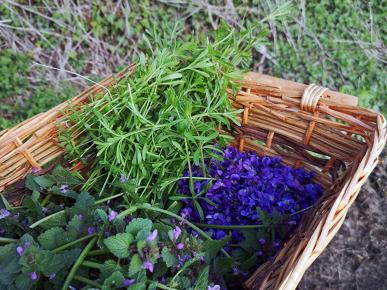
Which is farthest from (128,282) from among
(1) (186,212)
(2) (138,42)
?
(2) (138,42)

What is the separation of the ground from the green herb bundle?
2.87 feet

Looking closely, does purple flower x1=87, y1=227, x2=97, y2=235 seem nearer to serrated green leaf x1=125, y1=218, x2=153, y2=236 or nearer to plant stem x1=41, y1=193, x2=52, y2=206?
serrated green leaf x1=125, y1=218, x2=153, y2=236

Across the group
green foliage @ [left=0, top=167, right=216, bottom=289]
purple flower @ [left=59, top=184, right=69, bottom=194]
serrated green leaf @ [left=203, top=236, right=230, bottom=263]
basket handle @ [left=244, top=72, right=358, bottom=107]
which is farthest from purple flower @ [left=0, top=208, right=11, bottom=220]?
basket handle @ [left=244, top=72, right=358, bottom=107]

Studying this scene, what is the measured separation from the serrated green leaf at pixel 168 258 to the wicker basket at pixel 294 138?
226mm

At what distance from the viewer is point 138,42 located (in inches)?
90.0

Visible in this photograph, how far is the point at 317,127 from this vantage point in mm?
1306

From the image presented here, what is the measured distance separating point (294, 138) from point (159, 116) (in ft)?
1.32

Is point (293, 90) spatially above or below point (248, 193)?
above

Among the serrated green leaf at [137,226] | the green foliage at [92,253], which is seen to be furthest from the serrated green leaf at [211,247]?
the serrated green leaf at [137,226]

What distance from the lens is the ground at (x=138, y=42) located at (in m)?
2.14

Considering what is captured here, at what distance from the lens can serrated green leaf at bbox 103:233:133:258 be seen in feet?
3.05

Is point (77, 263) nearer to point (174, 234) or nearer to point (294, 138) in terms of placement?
point (174, 234)

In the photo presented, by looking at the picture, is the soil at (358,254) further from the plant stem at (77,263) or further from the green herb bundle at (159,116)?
the plant stem at (77,263)

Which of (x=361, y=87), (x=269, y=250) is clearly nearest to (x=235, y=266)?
(x=269, y=250)
